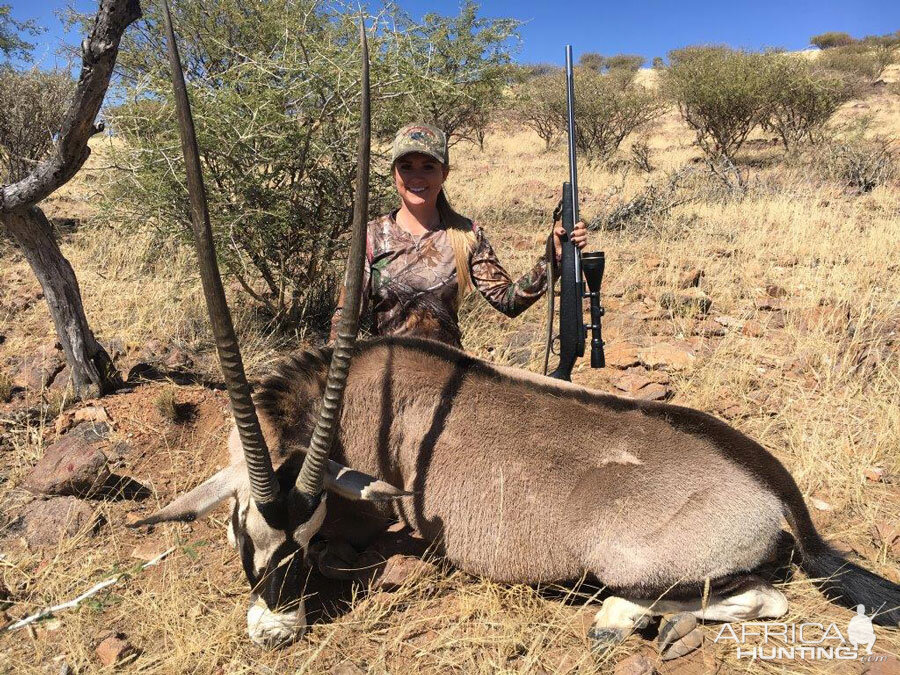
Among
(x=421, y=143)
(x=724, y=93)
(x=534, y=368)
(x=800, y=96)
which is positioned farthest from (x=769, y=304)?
(x=800, y=96)

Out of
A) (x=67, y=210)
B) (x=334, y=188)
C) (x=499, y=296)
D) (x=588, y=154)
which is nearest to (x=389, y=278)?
(x=499, y=296)

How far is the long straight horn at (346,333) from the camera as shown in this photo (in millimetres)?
1918

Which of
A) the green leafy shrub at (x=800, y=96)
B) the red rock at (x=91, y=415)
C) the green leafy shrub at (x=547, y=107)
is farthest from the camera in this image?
the green leafy shrub at (x=547, y=107)

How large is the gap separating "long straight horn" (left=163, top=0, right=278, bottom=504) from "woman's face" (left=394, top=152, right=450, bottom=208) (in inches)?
70.1

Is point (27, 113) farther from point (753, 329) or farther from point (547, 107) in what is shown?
point (547, 107)

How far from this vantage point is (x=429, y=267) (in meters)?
3.89

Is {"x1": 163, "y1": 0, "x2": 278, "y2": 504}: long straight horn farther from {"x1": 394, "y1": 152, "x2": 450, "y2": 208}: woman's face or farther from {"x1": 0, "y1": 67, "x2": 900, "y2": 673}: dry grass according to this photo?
{"x1": 394, "y1": 152, "x2": 450, "y2": 208}: woman's face

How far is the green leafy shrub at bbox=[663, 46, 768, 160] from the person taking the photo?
52.8 feet

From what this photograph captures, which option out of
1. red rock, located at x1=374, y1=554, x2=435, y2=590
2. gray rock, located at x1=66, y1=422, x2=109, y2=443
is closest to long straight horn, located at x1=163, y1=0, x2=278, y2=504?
red rock, located at x1=374, y1=554, x2=435, y2=590

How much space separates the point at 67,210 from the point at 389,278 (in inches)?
360

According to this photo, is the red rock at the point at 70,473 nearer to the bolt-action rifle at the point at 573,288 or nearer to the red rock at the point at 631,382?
the bolt-action rifle at the point at 573,288

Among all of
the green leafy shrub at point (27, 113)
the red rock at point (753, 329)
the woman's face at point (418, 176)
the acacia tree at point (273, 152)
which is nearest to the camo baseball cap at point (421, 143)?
the woman's face at point (418, 176)

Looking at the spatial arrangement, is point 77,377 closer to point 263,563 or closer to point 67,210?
point 263,563

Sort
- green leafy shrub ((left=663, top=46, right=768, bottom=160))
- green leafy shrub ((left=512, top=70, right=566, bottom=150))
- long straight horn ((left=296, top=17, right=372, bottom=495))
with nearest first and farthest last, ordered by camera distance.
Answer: long straight horn ((left=296, top=17, right=372, bottom=495)) < green leafy shrub ((left=663, top=46, right=768, bottom=160)) < green leafy shrub ((left=512, top=70, right=566, bottom=150))
